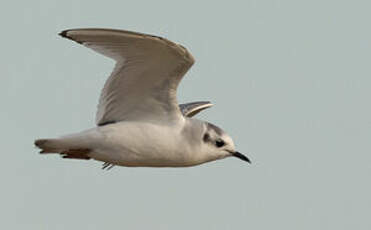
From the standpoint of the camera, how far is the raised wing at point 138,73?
13.1 meters

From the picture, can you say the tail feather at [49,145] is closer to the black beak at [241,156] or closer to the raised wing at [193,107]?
the black beak at [241,156]

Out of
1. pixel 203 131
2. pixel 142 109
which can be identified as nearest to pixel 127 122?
pixel 142 109

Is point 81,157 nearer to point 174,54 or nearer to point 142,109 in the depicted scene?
point 142,109

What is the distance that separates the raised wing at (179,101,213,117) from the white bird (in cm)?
242

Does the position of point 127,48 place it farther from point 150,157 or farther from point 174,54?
point 150,157

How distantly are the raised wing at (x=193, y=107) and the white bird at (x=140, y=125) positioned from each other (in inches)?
95.4

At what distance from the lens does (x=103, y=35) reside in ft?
43.2

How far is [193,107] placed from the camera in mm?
17234

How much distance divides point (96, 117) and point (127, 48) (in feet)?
5.27

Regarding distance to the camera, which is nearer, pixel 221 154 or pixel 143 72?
pixel 143 72

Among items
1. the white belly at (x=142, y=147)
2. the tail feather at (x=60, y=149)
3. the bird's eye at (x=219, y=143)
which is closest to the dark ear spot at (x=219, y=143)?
the bird's eye at (x=219, y=143)

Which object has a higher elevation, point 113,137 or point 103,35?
point 103,35

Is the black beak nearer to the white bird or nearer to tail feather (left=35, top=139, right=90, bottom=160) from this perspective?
the white bird

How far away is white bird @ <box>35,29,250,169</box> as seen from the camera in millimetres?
13766
